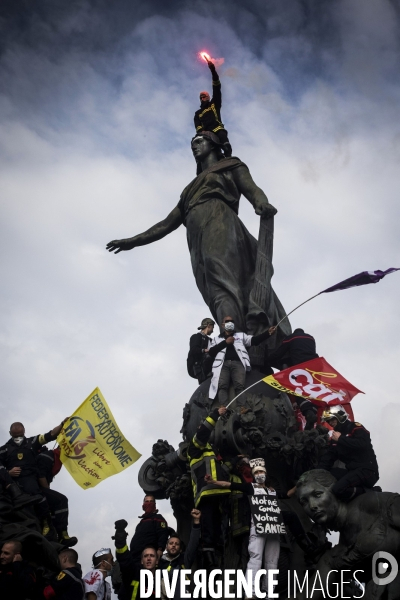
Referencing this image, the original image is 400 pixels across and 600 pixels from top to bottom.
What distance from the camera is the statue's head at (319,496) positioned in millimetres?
10039

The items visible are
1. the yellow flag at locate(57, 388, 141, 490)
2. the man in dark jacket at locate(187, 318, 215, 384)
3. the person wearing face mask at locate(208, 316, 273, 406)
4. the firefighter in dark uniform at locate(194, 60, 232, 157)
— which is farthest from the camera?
the firefighter in dark uniform at locate(194, 60, 232, 157)

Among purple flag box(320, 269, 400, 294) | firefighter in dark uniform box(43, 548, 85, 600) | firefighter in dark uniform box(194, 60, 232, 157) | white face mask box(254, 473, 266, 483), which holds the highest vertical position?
firefighter in dark uniform box(194, 60, 232, 157)

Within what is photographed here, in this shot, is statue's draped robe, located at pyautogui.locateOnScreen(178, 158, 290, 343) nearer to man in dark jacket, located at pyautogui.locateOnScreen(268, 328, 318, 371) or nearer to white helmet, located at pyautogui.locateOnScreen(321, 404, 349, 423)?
man in dark jacket, located at pyautogui.locateOnScreen(268, 328, 318, 371)

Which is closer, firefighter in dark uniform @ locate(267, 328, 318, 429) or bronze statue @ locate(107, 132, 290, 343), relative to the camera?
firefighter in dark uniform @ locate(267, 328, 318, 429)

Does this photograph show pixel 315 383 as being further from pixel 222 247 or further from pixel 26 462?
pixel 26 462

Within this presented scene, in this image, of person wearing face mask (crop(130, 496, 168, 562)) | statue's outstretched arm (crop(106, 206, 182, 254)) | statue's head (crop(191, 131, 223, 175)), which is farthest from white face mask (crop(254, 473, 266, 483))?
statue's head (crop(191, 131, 223, 175))

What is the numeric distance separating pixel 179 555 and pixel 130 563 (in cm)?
68

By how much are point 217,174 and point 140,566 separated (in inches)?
366

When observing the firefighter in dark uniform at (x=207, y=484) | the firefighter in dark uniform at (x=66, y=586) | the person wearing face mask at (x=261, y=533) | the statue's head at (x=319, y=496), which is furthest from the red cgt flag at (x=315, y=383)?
the firefighter in dark uniform at (x=66, y=586)

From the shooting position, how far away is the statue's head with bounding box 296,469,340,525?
1004 centimetres

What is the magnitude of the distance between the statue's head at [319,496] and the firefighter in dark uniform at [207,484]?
1684mm

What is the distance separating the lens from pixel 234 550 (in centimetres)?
1176

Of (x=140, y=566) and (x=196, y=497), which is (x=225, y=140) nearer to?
(x=196, y=497)

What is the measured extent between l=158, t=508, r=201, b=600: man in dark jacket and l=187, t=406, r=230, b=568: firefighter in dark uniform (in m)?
0.50
